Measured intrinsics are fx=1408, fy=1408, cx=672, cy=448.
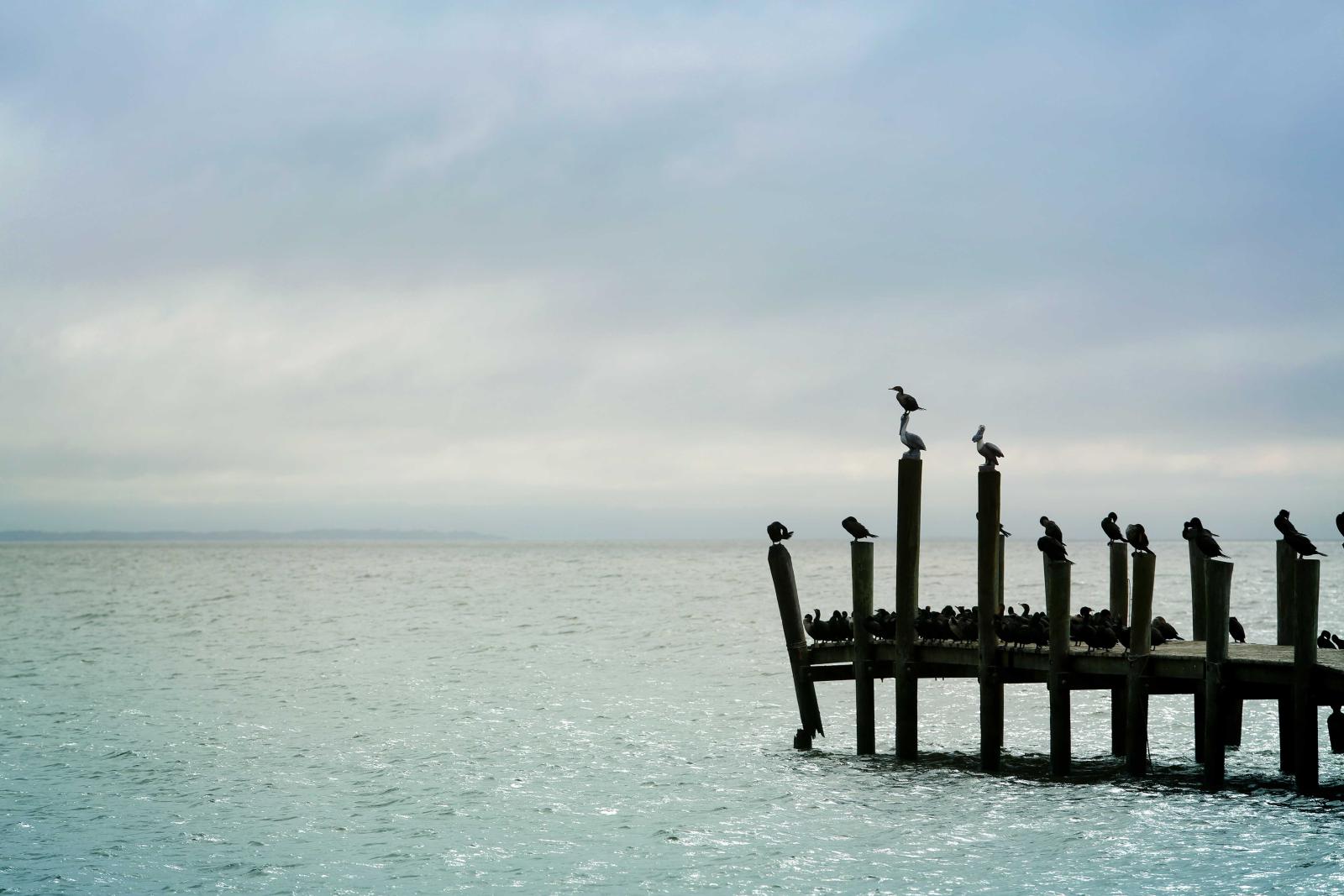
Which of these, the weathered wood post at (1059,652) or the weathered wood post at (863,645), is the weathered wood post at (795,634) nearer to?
the weathered wood post at (863,645)

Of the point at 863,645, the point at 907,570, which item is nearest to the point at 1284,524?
the point at 907,570

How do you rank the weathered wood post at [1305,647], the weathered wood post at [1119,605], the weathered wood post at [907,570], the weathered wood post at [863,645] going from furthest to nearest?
the weathered wood post at [1119,605] → the weathered wood post at [863,645] → the weathered wood post at [907,570] → the weathered wood post at [1305,647]

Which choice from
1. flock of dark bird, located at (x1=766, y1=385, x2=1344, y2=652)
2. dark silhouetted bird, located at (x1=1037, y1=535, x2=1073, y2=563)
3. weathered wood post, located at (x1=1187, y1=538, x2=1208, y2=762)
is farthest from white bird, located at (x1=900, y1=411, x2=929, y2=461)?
weathered wood post, located at (x1=1187, y1=538, x2=1208, y2=762)

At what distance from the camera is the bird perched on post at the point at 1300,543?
16367 mm

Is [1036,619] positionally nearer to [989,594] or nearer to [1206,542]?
[989,594]

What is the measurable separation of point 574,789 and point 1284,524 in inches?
419

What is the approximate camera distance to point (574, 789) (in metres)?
21.1

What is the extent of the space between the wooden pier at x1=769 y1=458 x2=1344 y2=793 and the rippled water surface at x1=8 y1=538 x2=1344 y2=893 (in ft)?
2.35

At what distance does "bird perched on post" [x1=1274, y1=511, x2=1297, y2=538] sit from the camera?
17.9 m

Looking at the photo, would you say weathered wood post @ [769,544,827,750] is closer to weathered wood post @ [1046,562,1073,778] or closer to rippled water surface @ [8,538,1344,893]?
rippled water surface @ [8,538,1344,893]

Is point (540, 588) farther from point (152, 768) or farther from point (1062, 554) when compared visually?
point (1062, 554)

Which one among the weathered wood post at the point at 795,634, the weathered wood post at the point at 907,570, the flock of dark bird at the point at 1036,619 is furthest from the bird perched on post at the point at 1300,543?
the weathered wood post at the point at 795,634

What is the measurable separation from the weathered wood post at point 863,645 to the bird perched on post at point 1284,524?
18.2ft

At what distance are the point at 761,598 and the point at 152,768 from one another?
2538 inches
